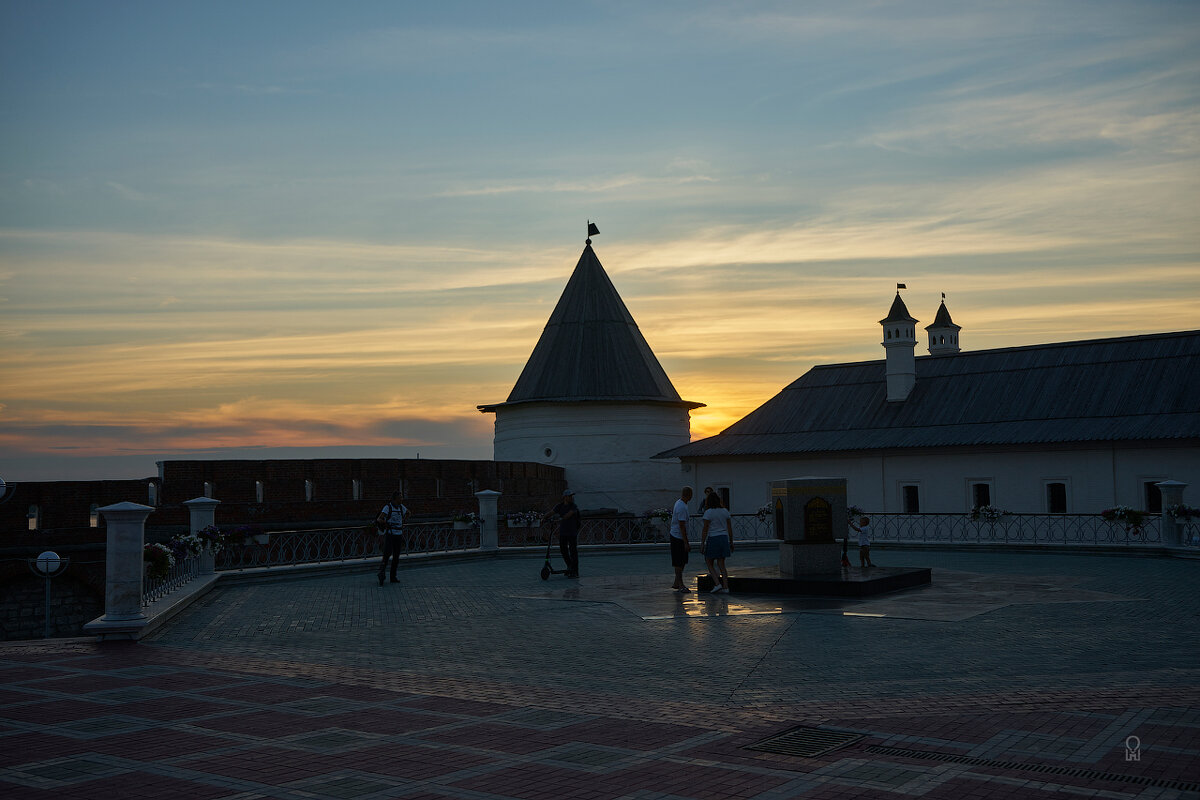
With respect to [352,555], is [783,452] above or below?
above

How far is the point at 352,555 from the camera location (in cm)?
2338

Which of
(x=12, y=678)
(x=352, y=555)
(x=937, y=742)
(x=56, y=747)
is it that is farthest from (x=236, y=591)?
(x=937, y=742)

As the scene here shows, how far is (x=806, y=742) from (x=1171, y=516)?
2043cm

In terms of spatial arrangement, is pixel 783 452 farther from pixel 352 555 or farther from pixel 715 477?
pixel 352 555

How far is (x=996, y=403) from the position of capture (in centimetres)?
3744

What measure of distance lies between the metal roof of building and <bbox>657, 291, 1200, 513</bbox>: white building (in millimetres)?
63

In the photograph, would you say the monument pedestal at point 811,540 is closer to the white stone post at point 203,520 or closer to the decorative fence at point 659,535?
the decorative fence at point 659,535

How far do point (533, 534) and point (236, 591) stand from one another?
59.6ft

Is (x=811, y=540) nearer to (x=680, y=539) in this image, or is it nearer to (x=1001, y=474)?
(x=680, y=539)

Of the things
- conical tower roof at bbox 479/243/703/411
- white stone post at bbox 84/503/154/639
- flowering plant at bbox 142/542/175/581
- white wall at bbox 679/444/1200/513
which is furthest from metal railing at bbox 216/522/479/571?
conical tower roof at bbox 479/243/703/411

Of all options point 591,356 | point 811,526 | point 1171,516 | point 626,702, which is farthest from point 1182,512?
point 591,356

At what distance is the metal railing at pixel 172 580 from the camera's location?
1454cm

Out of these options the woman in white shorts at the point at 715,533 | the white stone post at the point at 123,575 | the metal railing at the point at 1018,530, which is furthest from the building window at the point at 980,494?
the white stone post at the point at 123,575

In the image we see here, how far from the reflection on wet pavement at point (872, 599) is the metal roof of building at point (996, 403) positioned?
17.2 metres
